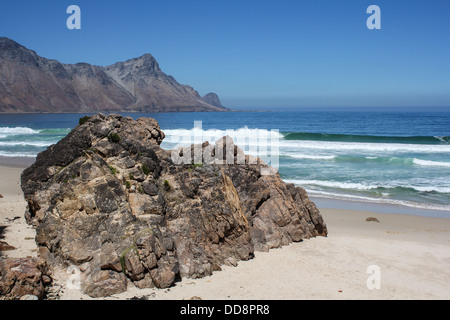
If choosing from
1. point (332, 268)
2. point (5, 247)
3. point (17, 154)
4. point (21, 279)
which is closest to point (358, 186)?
point (332, 268)

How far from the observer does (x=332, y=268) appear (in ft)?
28.4

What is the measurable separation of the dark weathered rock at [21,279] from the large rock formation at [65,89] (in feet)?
452

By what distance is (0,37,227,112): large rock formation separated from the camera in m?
137

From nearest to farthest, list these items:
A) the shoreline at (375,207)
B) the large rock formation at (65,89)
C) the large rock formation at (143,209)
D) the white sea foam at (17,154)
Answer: the large rock formation at (143,209) < the shoreline at (375,207) < the white sea foam at (17,154) < the large rock formation at (65,89)

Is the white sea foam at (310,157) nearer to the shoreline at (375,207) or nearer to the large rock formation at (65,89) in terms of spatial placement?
the shoreline at (375,207)

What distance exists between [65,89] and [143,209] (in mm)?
159317

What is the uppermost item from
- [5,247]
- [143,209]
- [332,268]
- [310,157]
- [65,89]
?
[65,89]

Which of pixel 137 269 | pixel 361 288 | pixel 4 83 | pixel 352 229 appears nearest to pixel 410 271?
pixel 361 288

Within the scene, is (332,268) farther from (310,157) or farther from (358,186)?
(310,157)

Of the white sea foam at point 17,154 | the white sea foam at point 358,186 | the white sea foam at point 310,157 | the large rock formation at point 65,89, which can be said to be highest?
the large rock formation at point 65,89

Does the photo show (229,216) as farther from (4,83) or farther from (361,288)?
(4,83)

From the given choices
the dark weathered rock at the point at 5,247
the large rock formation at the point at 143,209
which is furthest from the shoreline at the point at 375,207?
the dark weathered rock at the point at 5,247

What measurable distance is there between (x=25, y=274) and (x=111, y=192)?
202cm

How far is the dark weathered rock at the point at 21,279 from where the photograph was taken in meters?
6.14
